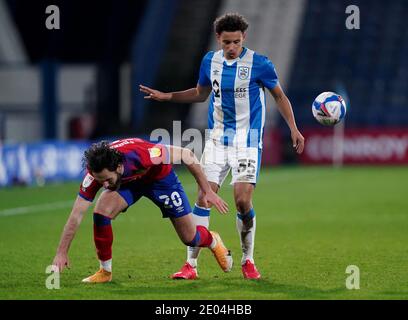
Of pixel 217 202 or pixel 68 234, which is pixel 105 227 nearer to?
pixel 68 234

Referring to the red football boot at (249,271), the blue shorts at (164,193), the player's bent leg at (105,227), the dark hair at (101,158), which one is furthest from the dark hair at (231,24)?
the red football boot at (249,271)

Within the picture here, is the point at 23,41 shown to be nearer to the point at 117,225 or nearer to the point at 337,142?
the point at 337,142

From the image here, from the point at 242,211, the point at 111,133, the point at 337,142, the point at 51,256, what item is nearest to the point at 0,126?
the point at 111,133

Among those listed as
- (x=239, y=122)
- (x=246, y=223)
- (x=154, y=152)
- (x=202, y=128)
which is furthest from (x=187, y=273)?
(x=202, y=128)

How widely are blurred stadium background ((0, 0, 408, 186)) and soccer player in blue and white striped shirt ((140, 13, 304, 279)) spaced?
45.7 ft

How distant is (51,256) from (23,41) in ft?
73.6

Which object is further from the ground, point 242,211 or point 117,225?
point 242,211

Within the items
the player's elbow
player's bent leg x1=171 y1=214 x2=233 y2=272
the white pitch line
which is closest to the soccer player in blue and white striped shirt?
player's bent leg x1=171 y1=214 x2=233 y2=272

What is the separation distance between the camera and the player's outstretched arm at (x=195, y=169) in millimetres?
7277

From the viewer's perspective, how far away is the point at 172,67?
32.4 metres

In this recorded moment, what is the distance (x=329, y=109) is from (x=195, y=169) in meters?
1.59

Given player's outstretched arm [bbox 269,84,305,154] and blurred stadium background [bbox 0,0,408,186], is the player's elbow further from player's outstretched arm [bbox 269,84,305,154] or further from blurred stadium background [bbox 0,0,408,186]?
blurred stadium background [bbox 0,0,408,186]

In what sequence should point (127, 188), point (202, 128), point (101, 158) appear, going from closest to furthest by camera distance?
1. point (101, 158)
2. point (127, 188)
3. point (202, 128)
